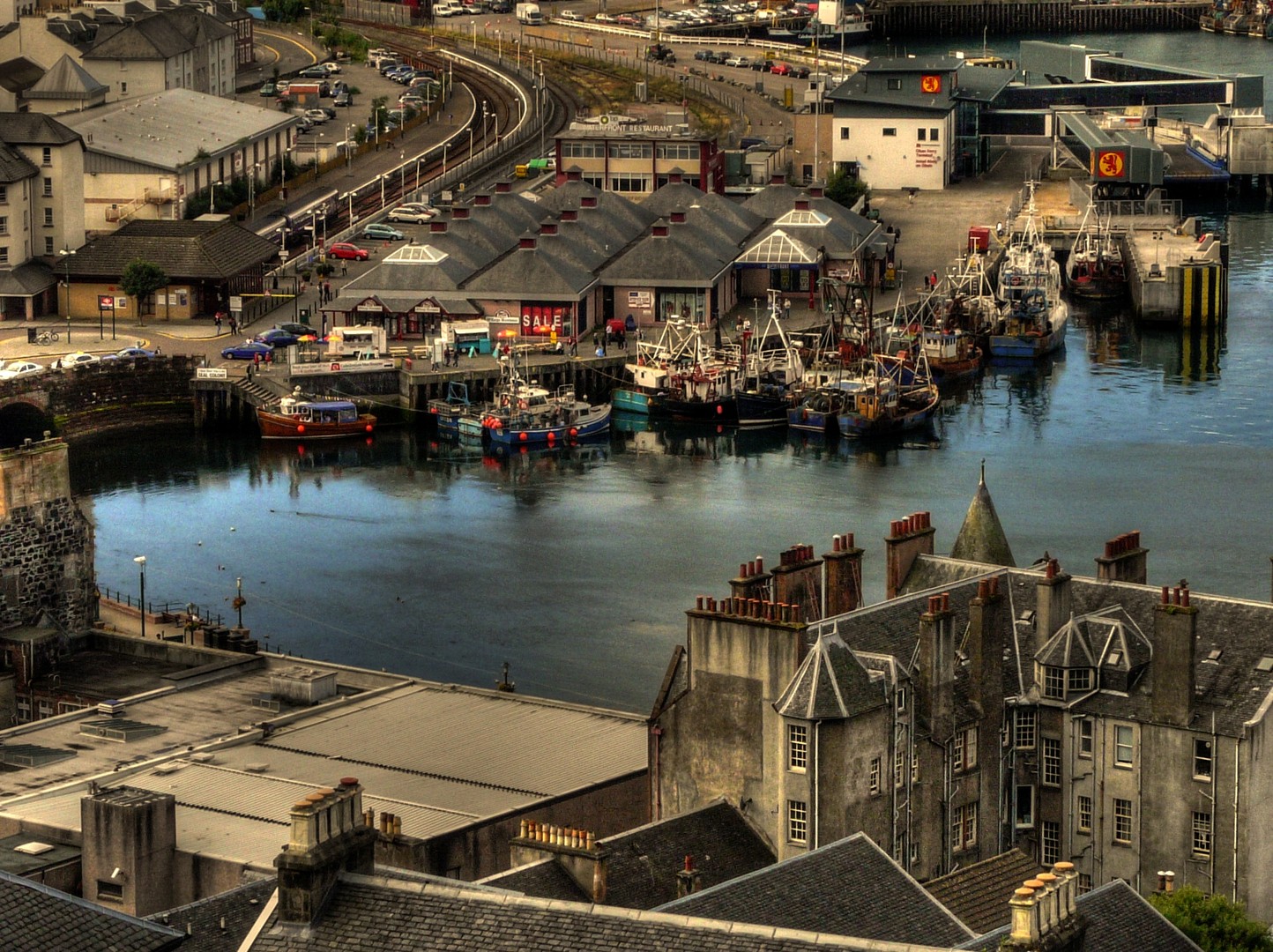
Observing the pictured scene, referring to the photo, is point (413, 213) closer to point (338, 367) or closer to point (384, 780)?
point (338, 367)

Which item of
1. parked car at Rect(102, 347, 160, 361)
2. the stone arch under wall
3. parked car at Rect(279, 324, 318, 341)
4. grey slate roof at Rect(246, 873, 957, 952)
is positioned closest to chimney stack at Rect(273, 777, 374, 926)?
grey slate roof at Rect(246, 873, 957, 952)

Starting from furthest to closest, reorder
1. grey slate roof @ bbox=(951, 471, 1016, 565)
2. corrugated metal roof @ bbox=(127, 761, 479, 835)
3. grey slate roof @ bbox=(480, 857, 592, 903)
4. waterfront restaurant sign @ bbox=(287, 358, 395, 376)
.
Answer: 1. waterfront restaurant sign @ bbox=(287, 358, 395, 376)
2. grey slate roof @ bbox=(951, 471, 1016, 565)
3. corrugated metal roof @ bbox=(127, 761, 479, 835)
4. grey slate roof @ bbox=(480, 857, 592, 903)

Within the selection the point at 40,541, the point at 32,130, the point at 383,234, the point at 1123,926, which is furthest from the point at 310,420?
the point at 1123,926

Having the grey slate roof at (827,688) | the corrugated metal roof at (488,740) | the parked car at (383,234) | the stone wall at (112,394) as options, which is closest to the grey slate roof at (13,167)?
the stone wall at (112,394)

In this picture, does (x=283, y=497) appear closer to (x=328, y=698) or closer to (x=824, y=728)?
(x=328, y=698)

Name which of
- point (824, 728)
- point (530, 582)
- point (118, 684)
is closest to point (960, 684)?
point (824, 728)

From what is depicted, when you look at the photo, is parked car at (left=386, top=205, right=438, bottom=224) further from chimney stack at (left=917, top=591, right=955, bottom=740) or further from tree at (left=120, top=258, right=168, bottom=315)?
chimney stack at (left=917, top=591, right=955, bottom=740)

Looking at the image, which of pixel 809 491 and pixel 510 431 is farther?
pixel 510 431
